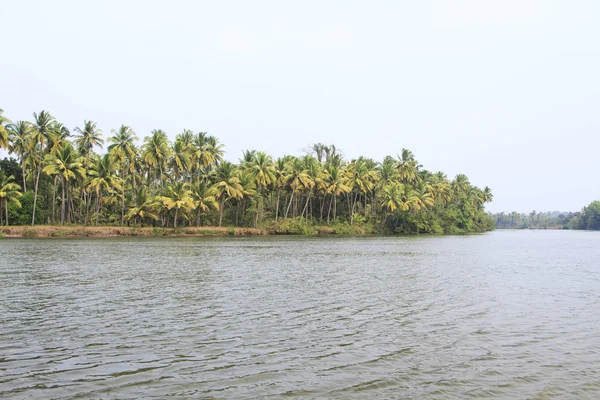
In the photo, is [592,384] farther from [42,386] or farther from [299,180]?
[299,180]

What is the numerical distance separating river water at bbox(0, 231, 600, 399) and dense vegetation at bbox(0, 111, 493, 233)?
43.4 m

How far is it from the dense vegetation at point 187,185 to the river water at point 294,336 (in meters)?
43.4

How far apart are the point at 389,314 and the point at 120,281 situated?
1174 centimetres

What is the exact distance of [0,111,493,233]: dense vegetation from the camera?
200 ft

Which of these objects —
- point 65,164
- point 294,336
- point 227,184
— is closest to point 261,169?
point 227,184

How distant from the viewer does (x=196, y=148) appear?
7138cm

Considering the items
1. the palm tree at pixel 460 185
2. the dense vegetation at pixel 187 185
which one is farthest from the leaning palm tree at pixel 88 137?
the palm tree at pixel 460 185

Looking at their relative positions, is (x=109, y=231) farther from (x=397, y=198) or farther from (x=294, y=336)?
(x=294, y=336)

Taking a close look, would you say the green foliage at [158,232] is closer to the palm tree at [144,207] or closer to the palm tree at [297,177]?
the palm tree at [144,207]

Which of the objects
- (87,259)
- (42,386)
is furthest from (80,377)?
(87,259)

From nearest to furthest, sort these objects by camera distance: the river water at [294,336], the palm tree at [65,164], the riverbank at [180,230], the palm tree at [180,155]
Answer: the river water at [294,336] < the riverbank at [180,230] < the palm tree at [65,164] < the palm tree at [180,155]

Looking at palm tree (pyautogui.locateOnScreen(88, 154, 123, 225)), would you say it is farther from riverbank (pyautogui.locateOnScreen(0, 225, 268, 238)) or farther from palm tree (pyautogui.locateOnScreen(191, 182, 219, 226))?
palm tree (pyautogui.locateOnScreen(191, 182, 219, 226))

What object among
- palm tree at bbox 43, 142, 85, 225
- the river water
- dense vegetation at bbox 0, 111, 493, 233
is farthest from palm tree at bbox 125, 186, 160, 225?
the river water

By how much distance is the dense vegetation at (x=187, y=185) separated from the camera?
6097 cm
